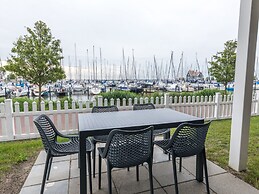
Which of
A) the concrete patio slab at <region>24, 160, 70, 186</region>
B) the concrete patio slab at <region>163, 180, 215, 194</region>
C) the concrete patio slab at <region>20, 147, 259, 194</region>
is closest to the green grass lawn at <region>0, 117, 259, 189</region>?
the concrete patio slab at <region>20, 147, 259, 194</region>

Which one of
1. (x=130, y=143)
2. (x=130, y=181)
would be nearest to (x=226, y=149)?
(x=130, y=181)

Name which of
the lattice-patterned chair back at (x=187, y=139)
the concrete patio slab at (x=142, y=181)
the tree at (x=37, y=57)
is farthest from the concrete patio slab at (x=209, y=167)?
the tree at (x=37, y=57)

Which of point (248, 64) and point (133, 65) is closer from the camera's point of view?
point (248, 64)

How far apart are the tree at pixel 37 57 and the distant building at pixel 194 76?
14.5 m

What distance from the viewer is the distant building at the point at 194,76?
56.9 ft

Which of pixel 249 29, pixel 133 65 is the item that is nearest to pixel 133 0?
pixel 249 29

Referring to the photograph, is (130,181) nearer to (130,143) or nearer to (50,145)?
(130,143)

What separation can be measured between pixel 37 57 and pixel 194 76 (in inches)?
624

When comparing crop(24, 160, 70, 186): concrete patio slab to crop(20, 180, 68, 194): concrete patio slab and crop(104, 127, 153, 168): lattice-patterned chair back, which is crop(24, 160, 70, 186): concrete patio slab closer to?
crop(20, 180, 68, 194): concrete patio slab

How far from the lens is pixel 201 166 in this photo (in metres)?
2.37

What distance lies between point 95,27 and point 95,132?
809cm

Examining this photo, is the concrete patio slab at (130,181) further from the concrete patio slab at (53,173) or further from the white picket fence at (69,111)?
the white picket fence at (69,111)

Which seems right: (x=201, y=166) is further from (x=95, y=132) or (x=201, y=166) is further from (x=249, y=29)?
(x=249, y=29)

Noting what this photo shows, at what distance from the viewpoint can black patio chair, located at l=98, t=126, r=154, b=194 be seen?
5.74 feet
